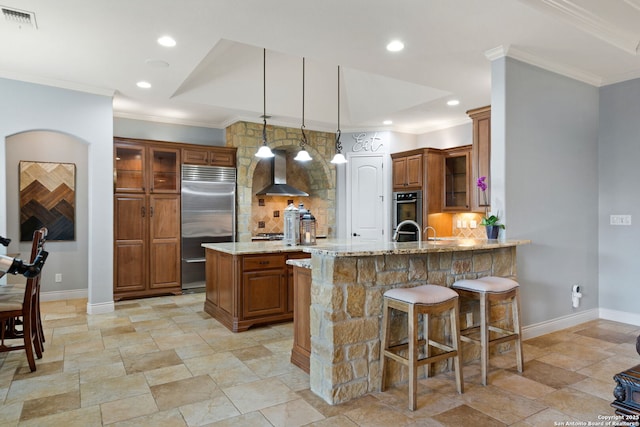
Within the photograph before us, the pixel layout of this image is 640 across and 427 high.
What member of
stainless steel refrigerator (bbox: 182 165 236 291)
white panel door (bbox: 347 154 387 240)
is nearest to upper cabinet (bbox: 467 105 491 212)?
white panel door (bbox: 347 154 387 240)

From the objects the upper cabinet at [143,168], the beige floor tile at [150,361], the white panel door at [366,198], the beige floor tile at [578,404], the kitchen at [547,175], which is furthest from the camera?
the white panel door at [366,198]

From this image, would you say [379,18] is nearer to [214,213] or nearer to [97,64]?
[97,64]

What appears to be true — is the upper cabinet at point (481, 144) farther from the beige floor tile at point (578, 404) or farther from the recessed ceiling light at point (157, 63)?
the recessed ceiling light at point (157, 63)

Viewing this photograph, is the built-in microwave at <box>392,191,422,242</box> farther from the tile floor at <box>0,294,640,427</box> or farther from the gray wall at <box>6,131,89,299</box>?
the gray wall at <box>6,131,89,299</box>

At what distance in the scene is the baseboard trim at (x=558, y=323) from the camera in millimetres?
3728

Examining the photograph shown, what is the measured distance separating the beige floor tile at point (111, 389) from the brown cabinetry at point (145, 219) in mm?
2860

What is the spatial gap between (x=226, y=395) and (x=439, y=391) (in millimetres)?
1428

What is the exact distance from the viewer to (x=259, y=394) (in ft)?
8.45

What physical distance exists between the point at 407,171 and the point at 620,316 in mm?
3394

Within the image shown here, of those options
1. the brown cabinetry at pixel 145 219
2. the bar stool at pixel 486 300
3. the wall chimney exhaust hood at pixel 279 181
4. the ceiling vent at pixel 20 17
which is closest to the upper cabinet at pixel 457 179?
the wall chimney exhaust hood at pixel 279 181

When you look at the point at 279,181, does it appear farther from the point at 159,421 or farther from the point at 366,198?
the point at 159,421

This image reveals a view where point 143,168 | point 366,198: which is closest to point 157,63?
point 143,168

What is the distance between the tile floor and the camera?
2.27 m

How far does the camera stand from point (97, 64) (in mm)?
Result: 3951
